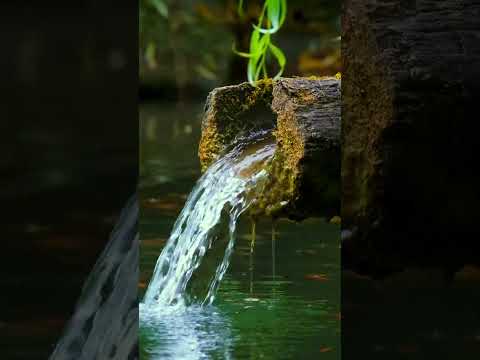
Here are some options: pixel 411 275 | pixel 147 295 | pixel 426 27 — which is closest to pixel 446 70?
pixel 426 27

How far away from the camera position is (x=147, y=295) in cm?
256

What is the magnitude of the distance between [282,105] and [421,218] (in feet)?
1.46

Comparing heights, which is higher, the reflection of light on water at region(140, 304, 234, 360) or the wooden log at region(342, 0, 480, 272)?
the wooden log at region(342, 0, 480, 272)

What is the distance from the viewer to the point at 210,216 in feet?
7.93

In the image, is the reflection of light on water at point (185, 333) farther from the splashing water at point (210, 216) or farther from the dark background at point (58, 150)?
the dark background at point (58, 150)

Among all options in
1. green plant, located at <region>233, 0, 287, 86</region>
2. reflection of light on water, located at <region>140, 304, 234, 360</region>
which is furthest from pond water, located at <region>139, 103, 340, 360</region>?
green plant, located at <region>233, 0, 287, 86</region>

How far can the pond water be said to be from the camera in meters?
2.17

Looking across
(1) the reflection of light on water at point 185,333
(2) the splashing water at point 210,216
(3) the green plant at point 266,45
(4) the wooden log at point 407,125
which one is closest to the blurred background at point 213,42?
(3) the green plant at point 266,45

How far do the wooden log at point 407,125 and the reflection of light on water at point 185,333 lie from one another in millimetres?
478

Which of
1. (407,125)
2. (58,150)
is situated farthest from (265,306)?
(58,150)

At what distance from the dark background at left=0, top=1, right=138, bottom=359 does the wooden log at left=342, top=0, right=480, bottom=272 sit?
1.60ft

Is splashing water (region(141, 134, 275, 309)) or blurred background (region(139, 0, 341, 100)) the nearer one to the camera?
splashing water (region(141, 134, 275, 309))

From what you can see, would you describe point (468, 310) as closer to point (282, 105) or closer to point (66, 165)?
point (282, 105)

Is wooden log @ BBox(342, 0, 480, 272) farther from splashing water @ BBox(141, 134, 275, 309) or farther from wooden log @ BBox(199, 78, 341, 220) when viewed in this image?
splashing water @ BBox(141, 134, 275, 309)
